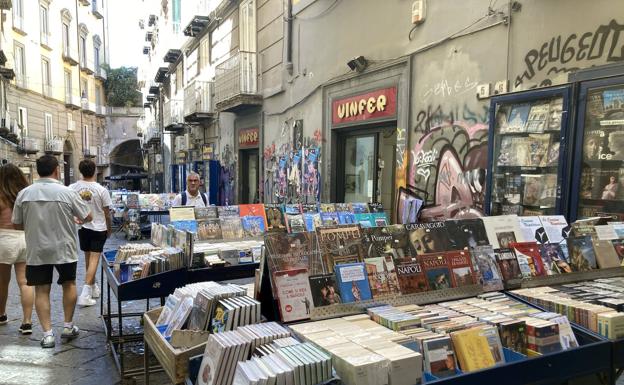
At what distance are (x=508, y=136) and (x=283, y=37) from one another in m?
7.10

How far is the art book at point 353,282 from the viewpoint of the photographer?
96.5 inches

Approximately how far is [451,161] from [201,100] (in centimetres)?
1242

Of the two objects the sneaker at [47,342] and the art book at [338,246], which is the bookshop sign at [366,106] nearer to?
the art book at [338,246]

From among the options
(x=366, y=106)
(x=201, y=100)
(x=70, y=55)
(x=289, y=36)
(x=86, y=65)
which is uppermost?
(x=86, y=65)

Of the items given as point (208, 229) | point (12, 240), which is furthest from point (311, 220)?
point (12, 240)

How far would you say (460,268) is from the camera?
2744mm

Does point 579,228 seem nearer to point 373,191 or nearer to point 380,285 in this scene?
point 380,285

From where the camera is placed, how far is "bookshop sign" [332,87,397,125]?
7160 mm

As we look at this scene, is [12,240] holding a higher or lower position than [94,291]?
higher

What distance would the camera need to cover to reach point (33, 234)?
406 centimetres

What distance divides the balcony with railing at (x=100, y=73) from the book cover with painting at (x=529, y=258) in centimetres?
4201

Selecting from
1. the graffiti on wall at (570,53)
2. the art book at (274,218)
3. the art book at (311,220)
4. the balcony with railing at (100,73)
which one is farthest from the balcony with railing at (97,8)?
the graffiti on wall at (570,53)

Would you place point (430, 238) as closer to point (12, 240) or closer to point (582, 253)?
point (582, 253)

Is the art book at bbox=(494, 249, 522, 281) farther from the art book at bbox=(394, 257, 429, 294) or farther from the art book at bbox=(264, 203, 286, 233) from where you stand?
the art book at bbox=(264, 203, 286, 233)
